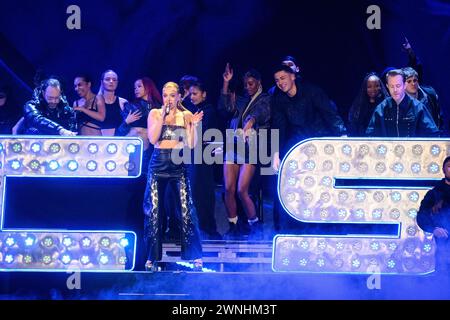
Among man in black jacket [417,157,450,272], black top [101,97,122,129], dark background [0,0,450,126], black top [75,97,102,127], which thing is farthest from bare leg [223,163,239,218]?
man in black jacket [417,157,450,272]

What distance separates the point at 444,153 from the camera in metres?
3.81

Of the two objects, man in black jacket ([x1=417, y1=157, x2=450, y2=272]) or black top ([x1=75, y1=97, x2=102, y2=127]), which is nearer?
man in black jacket ([x1=417, y1=157, x2=450, y2=272])

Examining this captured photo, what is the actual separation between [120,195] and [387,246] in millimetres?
1575

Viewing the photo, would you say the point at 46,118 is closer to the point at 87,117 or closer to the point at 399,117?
the point at 87,117

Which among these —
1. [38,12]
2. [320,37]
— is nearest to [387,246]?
[320,37]

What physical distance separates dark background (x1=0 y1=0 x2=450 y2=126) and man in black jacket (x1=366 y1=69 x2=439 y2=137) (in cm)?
13

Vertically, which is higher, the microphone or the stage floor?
the microphone

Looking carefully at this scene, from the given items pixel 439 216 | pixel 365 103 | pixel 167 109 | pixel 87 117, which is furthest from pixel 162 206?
pixel 439 216

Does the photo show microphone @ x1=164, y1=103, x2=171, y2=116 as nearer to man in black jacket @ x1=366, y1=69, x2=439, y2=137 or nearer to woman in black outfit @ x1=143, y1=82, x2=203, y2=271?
woman in black outfit @ x1=143, y1=82, x2=203, y2=271

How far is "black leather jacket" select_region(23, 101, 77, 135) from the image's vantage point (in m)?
3.86

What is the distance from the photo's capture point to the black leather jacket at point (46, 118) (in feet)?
12.7

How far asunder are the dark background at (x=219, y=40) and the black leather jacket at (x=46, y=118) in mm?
87

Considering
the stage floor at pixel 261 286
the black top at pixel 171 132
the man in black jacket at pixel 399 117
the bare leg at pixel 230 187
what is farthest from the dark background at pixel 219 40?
the stage floor at pixel 261 286

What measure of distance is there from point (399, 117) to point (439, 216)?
608mm
